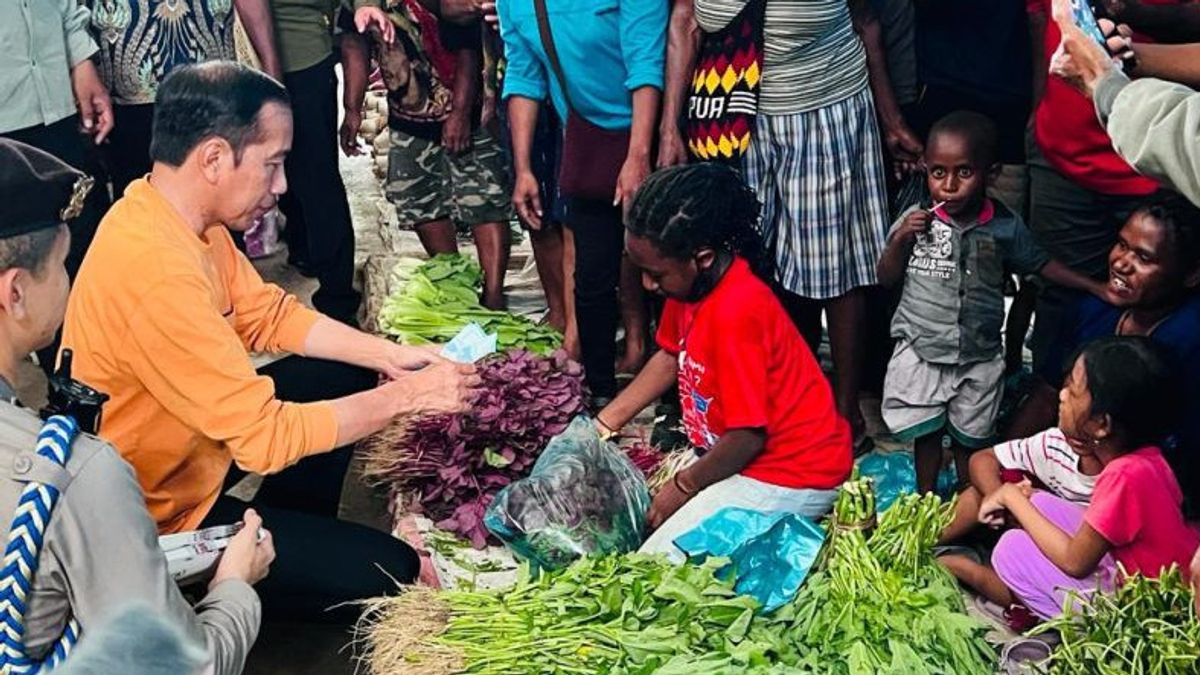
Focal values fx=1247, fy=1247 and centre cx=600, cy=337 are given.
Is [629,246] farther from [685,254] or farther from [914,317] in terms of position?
[914,317]

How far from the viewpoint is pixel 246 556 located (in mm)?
2688

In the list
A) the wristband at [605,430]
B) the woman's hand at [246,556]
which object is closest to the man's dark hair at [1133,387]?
the wristband at [605,430]

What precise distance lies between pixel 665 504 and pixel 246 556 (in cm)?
128

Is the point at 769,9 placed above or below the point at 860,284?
above

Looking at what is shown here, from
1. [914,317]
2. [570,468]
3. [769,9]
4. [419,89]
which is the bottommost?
[570,468]

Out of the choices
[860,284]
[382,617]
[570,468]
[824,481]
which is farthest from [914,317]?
[382,617]

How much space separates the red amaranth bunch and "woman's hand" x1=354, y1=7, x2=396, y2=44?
1.74m

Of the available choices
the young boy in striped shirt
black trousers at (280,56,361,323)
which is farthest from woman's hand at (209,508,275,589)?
black trousers at (280,56,361,323)

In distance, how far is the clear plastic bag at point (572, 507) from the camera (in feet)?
11.1

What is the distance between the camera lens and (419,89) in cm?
523

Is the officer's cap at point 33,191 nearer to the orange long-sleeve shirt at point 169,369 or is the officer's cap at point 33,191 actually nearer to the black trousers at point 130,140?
the orange long-sleeve shirt at point 169,369

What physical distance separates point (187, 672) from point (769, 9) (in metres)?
2.59

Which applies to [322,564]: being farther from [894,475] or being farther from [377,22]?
[377,22]

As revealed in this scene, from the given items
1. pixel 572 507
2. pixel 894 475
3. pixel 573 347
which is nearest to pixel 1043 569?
pixel 894 475
